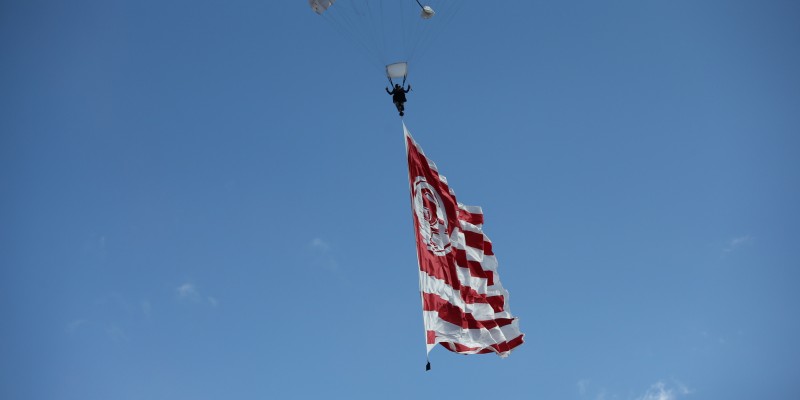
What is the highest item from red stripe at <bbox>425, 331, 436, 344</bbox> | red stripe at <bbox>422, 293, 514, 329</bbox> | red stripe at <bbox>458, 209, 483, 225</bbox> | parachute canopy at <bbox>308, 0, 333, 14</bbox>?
parachute canopy at <bbox>308, 0, 333, 14</bbox>

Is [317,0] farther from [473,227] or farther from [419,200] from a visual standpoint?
[473,227]

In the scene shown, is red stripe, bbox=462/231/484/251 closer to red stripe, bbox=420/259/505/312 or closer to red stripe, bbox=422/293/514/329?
red stripe, bbox=420/259/505/312

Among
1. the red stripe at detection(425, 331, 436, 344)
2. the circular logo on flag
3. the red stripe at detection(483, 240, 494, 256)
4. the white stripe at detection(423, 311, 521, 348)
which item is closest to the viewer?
the red stripe at detection(425, 331, 436, 344)

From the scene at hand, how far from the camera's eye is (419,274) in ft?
65.1

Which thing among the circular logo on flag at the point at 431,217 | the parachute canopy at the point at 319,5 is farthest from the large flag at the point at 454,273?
the parachute canopy at the point at 319,5

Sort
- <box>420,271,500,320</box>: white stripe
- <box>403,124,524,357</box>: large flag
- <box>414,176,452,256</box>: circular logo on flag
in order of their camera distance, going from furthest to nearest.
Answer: <box>414,176,452,256</box>: circular logo on flag → <box>403,124,524,357</box>: large flag → <box>420,271,500,320</box>: white stripe

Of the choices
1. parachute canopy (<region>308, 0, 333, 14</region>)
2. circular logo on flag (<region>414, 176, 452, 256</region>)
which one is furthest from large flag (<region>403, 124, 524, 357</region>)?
parachute canopy (<region>308, 0, 333, 14</region>)

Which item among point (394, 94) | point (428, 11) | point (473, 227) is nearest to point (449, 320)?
point (473, 227)

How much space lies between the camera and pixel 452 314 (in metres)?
21.0

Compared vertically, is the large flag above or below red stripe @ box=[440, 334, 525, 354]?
above

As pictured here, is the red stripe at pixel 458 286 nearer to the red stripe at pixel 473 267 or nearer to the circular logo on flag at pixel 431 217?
the circular logo on flag at pixel 431 217

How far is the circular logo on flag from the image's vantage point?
21.7 m

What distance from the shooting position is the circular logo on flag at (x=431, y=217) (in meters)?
21.7

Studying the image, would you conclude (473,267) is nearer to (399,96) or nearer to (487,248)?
(487,248)
